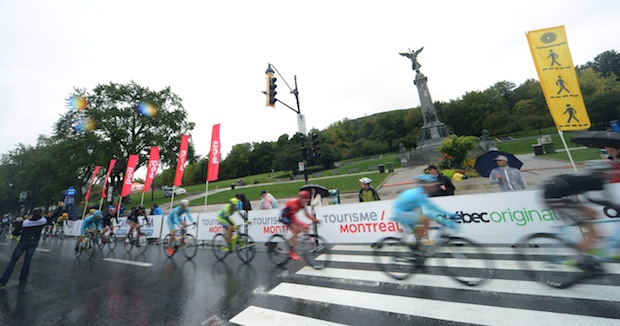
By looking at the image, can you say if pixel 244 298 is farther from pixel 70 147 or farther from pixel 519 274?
pixel 70 147

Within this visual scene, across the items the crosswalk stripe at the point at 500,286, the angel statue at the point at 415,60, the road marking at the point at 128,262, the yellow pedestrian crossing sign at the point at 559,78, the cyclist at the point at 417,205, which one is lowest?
the crosswalk stripe at the point at 500,286

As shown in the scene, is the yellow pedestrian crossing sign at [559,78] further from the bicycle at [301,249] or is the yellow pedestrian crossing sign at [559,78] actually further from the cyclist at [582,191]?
the bicycle at [301,249]

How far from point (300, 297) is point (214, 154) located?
1172 cm

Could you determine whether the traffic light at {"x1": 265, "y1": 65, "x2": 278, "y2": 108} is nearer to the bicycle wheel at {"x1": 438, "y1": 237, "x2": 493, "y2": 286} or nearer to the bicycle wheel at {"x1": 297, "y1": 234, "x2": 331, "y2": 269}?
the bicycle wheel at {"x1": 297, "y1": 234, "x2": 331, "y2": 269}

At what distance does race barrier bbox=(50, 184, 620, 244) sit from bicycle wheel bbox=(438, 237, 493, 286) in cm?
35

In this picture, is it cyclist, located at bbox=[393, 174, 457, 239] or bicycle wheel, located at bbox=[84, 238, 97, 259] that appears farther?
bicycle wheel, located at bbox=[84, 238, 97, 259]

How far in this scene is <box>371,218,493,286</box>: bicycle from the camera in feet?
13.1

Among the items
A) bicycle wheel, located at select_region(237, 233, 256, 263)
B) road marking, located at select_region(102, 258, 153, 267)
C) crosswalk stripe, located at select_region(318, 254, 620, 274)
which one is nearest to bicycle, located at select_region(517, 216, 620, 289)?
crosswalk stripe, located at select_region(318, 254, 620, 274)

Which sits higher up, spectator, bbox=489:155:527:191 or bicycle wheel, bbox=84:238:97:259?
spectator, bbox=489:155:527:191

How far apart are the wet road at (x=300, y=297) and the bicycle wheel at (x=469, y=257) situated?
0.47ft

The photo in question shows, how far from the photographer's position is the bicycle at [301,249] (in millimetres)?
5914

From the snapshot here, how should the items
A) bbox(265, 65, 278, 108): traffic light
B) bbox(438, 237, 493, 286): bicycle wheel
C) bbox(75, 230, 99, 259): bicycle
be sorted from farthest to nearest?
bbox(265, 65, 278, 108): traffic light → bbox(75, 230, 99, 259): bicycle → bbox(438, 237, 493, 286): bicycle wheel

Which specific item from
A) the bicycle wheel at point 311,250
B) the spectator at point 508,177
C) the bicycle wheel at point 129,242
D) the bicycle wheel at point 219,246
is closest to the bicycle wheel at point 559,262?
the spectator at point 508,177

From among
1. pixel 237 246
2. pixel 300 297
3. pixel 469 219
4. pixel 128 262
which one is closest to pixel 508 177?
pixel 469 219
